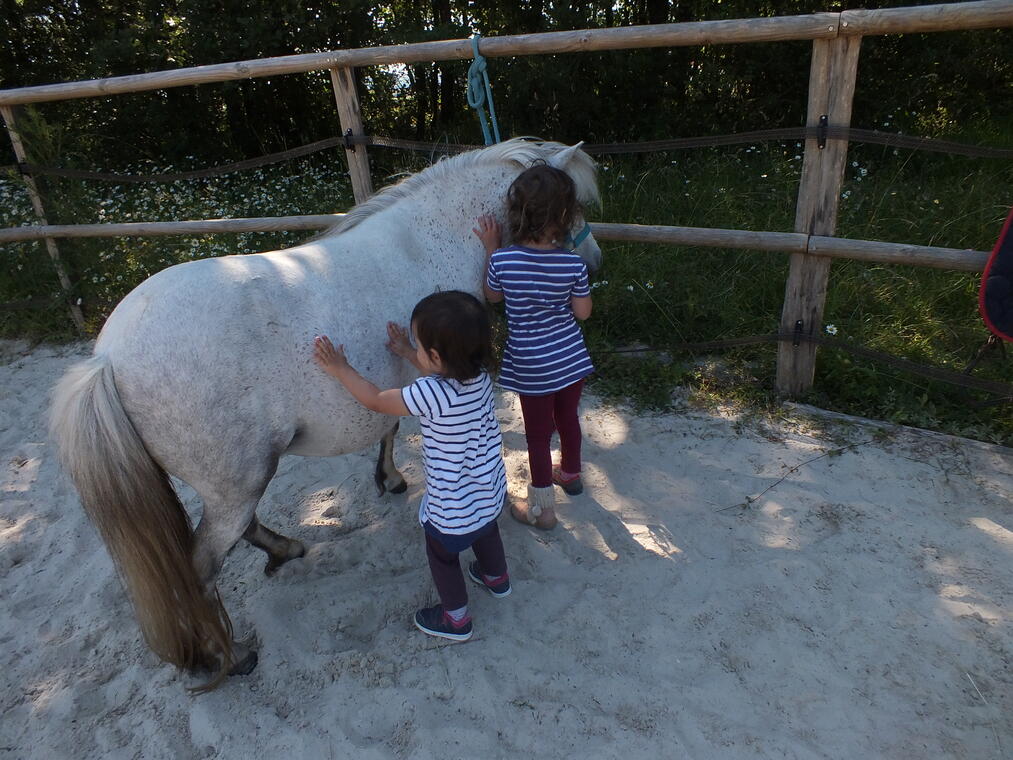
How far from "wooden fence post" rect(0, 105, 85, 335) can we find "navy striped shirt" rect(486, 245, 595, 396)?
3545mm

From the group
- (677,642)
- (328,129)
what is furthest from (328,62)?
(328,129)

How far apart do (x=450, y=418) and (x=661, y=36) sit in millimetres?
1951

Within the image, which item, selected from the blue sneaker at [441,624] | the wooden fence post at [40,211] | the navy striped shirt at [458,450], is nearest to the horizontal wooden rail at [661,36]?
the wooden fence post at [40,211]

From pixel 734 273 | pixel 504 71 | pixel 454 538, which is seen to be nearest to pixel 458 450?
pixel 454 538

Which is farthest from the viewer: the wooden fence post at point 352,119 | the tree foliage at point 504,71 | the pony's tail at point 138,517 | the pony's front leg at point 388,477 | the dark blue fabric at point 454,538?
the tree foliage at point 504,71

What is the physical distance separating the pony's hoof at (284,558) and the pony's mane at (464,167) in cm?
120

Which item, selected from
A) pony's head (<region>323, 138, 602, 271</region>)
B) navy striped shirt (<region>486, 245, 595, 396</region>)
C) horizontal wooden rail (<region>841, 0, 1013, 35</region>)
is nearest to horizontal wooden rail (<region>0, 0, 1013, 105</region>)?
horizontal wooden rail (<region>841, 0, 1013, 35</region>)

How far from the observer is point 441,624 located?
2115mm

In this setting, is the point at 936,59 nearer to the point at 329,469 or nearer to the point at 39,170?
the point at 329,469

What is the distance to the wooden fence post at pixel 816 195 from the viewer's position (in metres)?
2.56

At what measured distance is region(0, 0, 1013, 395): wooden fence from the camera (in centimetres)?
245

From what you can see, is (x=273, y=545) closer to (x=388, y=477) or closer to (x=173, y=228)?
(x=388, y=477)

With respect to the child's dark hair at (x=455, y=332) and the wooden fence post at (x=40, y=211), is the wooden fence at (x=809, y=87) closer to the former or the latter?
the wooden fence post at (x=40, y=211)

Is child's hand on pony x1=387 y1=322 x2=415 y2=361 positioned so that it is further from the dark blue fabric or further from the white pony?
the dark blue fabric
